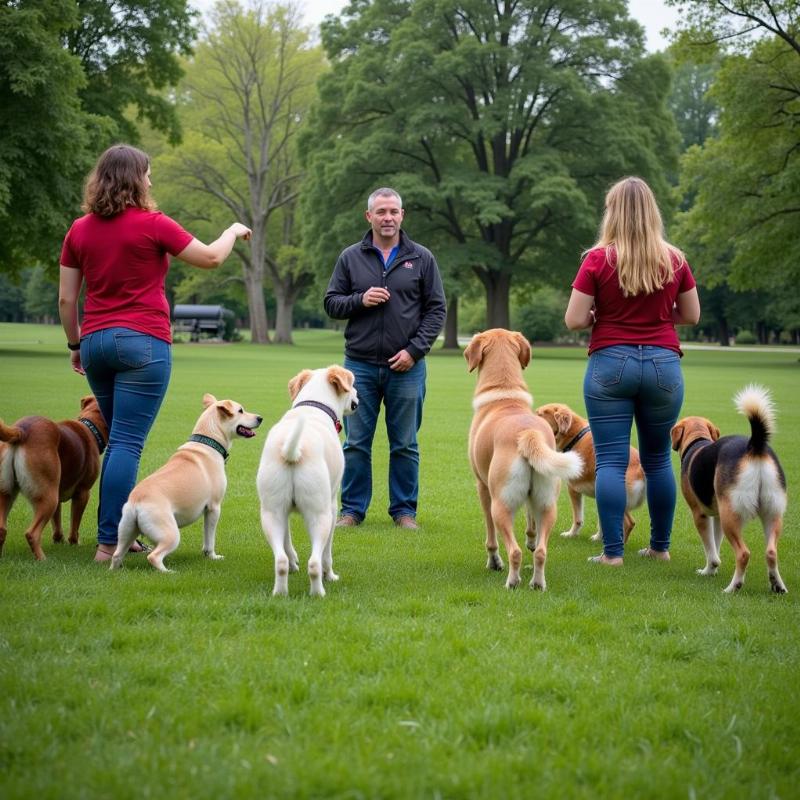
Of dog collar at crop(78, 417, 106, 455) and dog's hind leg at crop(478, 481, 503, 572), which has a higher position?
→ dog collar at crop(78, 417, 106, 455)

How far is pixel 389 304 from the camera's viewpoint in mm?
7965

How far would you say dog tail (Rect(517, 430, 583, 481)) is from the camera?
551cm

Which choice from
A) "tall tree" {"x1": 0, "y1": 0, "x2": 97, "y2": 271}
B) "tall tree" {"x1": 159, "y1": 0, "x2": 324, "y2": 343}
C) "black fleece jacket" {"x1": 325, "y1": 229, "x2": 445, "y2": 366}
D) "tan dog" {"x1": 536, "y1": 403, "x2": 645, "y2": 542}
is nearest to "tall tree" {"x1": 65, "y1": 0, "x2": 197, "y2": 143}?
"tall tree" {"x1": 0, "y1": 0, "x2": 97, "y2": 271}

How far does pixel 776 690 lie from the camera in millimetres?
3949

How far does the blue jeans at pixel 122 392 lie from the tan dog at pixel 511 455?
2.26 metres

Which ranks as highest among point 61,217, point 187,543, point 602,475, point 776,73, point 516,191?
point 776,73

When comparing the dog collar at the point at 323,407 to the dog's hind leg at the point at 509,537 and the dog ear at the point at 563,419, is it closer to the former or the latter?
the dog's hind leg at the point at 509,537

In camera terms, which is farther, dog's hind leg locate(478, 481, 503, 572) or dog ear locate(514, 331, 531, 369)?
dog ear locate(514, 331, 531, 369)

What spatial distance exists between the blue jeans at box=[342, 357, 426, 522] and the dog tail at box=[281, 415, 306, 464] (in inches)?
106

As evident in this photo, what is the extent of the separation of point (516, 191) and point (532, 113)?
14.6ft

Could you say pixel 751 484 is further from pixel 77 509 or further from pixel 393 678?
pixel 77 509

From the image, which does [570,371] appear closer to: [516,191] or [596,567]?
[516,191]

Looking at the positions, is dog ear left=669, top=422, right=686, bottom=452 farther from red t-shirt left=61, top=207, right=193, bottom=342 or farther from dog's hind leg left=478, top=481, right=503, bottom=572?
red t-shirt left=61, top=207, right=193, bottom=342

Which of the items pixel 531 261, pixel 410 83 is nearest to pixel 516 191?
pixel 531 261
